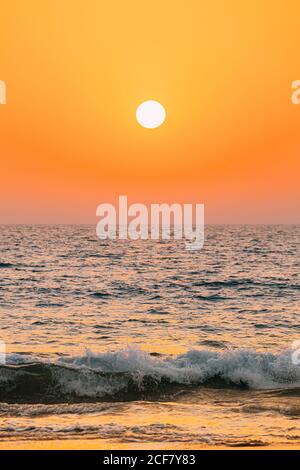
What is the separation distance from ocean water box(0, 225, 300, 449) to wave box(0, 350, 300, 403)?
1.4 inches

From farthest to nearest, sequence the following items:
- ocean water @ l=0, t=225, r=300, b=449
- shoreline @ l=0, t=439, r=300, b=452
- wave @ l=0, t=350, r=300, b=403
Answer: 1. wave @ l=0, t=350, r=300, b=403
2. ocean water @ l=0, t=225, r=300, b=449
3. shoreline @ l=0, t=439, r=300, b=452

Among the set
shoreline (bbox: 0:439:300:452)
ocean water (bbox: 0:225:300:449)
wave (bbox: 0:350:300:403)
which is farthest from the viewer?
wave (bbox: 0:350:300:403)

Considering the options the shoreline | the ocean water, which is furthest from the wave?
the shoreline

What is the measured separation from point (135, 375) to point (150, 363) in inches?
44.0

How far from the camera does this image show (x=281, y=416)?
50.2 feet

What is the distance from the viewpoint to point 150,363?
20.8 meters

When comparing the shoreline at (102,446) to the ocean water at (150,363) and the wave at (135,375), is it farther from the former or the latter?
→ the wave at (135,375)

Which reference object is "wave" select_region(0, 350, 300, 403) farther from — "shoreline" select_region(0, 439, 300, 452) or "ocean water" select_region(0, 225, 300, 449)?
"shoreline" select_region(0, 439, 300, 452)

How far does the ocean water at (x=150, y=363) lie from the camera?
14.1m

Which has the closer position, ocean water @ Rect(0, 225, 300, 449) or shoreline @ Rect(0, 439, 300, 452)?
shoreline @ Rect(0, 439, 300, 452)

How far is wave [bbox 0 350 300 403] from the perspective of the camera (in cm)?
1842

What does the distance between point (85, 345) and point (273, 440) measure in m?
11.6

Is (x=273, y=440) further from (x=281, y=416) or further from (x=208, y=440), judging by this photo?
(x=281, y=416)

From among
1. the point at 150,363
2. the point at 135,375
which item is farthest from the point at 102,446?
the point at 150,363
